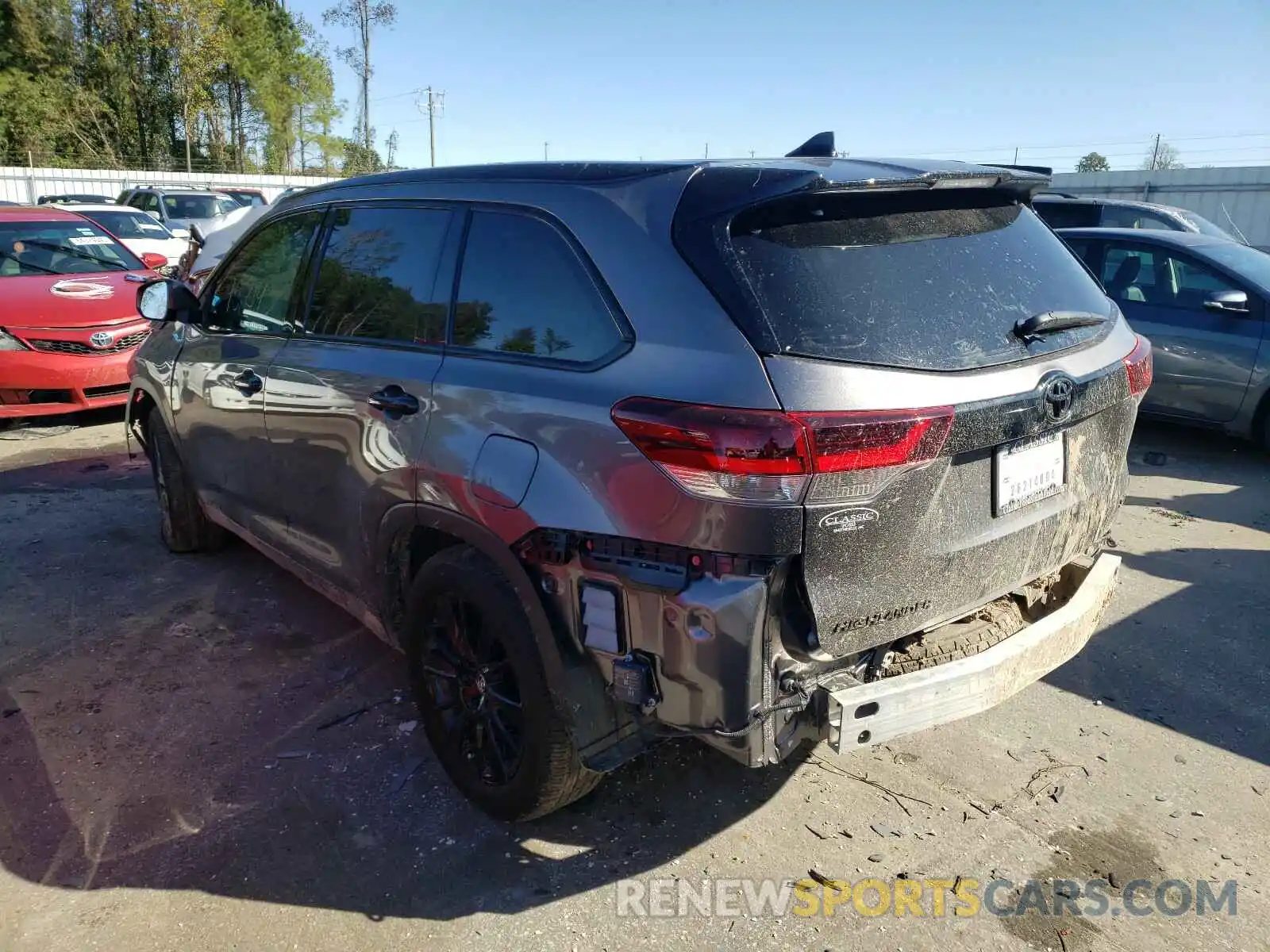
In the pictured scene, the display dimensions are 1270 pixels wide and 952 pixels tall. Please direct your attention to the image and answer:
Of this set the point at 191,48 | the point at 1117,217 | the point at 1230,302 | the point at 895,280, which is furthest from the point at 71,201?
the point at 191,48

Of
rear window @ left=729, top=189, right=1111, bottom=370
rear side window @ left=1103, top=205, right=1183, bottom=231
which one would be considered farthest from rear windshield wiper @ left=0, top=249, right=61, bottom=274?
rear side window @ left=1103, top=205, right=1183, bottom=231

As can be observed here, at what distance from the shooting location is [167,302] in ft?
14.4

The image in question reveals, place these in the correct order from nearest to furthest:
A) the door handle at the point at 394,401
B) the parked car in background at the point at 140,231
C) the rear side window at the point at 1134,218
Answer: the door handle at the point at 394,401
the rear side window at the point at 1134,218
the parked car in background at the point at 140,231

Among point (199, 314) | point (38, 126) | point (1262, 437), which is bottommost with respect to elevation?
point (1262, 437)

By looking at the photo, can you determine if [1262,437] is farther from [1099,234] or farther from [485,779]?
[485,779]

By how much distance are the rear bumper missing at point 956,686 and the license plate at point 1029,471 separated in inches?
15.2

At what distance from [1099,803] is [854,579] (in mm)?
1501

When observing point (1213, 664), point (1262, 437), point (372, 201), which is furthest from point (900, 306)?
point (1262, 437)

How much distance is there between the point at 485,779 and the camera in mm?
2857

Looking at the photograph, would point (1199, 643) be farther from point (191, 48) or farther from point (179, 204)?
point (191, 48)

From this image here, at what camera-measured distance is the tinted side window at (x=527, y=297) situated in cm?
243

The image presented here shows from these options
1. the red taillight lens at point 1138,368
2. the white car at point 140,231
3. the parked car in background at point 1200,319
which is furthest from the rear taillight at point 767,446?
the white car at point 140,231

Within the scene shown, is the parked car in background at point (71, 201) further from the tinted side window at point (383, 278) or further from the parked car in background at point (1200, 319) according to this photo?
the parked car in background at point (1200, 319)

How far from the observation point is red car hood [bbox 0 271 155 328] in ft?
24.5
